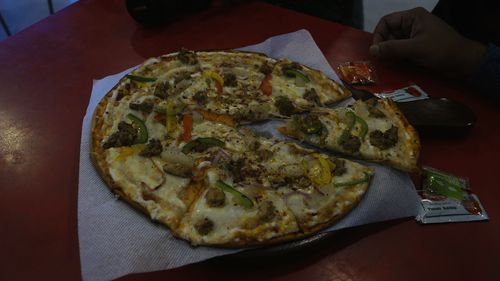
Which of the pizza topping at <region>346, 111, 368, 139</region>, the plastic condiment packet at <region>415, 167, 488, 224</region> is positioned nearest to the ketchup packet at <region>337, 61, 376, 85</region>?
the pizza topping at <region>346, 111, 368, 139</region>

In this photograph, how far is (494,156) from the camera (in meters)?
2.48

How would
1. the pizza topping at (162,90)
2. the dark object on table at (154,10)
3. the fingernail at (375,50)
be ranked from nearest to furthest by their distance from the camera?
the pizza topping at (162,90) < the fingernail at (375,50) < the dark object on table at (154,10)

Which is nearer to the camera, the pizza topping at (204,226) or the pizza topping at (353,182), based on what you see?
the pizza topping at (204,226)

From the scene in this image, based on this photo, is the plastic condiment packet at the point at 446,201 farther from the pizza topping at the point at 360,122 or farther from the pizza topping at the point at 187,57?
the pizza topping at the point at 187,57

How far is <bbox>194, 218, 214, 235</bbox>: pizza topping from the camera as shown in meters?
1.79

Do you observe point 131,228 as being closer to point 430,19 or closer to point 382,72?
point 382,72

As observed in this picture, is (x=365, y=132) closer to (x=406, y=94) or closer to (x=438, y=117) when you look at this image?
(x=438, y=117)

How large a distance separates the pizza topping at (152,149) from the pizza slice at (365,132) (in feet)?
2.49

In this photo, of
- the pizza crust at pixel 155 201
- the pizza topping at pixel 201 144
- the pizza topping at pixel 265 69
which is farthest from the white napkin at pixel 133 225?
the pizza topping at pixel 265 69

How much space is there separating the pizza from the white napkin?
5 centimetres

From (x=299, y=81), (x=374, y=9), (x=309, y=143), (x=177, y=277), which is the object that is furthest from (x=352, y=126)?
(x=374, y=9)

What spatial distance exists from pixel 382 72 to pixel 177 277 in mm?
2140

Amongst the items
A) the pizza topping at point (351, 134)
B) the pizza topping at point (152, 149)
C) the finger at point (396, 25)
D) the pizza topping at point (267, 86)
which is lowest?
the pizza topping at point (152, 149)

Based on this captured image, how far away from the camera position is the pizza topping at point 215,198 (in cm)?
190
